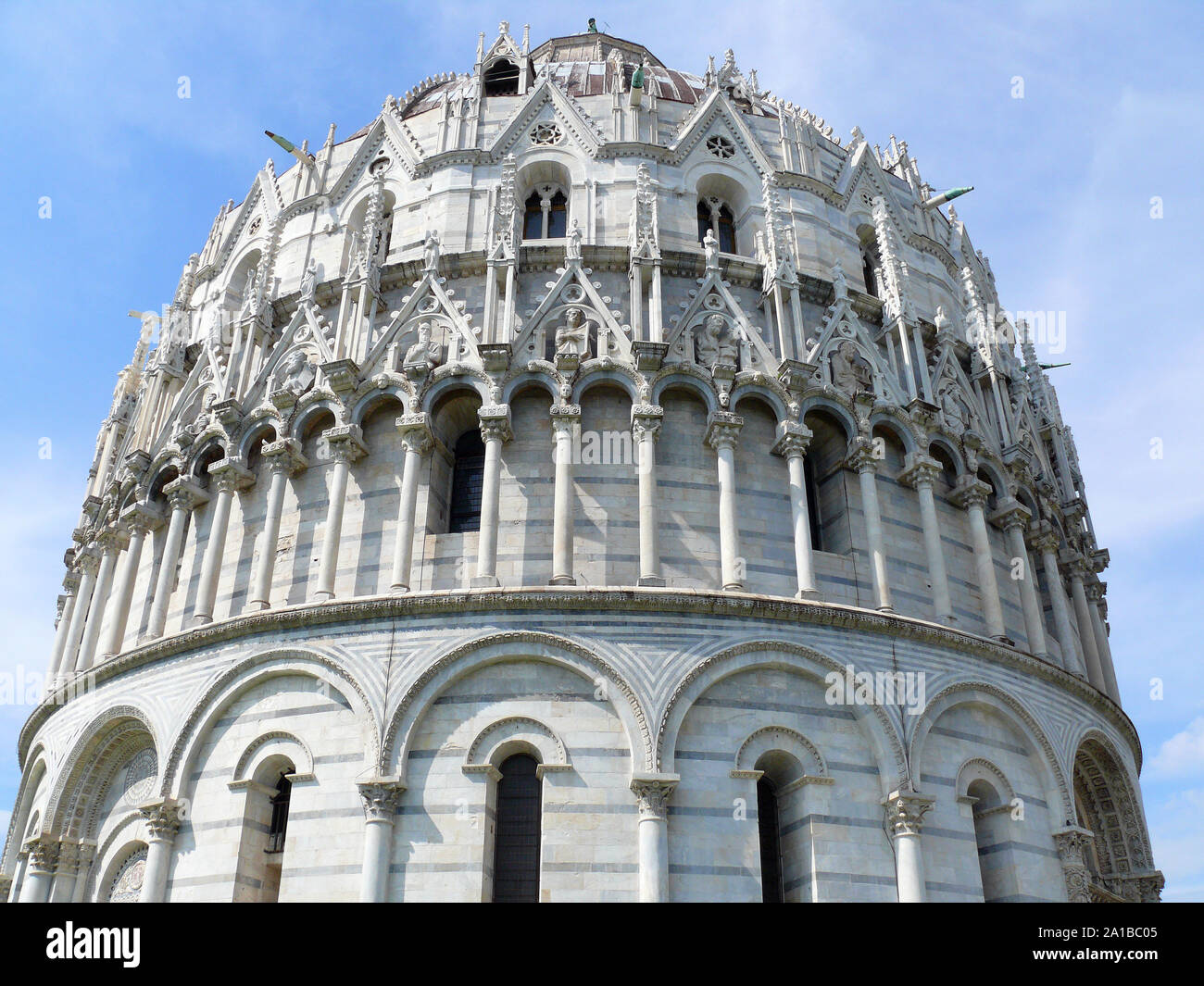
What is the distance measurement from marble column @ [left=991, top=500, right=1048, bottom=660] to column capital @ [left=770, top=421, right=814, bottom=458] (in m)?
4.96

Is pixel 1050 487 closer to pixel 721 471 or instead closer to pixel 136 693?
pixel 721 471

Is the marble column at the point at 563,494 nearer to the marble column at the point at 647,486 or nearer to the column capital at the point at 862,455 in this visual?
the marble column at the point at 647,486

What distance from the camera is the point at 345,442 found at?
19.2 m

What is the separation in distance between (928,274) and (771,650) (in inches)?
494

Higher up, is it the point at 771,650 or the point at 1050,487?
the point at 1050,487

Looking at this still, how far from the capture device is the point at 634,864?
49.0ft

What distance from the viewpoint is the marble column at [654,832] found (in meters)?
14.6

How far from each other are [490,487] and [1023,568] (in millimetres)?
10712

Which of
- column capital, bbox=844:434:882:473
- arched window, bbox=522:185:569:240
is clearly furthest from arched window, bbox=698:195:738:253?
column capital, bbox=844:434:882:473

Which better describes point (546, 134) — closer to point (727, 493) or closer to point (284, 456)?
point (284, 456)

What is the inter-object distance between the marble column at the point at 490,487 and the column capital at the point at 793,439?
4925mm

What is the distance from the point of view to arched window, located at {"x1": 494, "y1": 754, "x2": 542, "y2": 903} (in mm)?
15461

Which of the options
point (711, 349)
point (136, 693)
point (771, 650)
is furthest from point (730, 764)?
point (136, 693)
